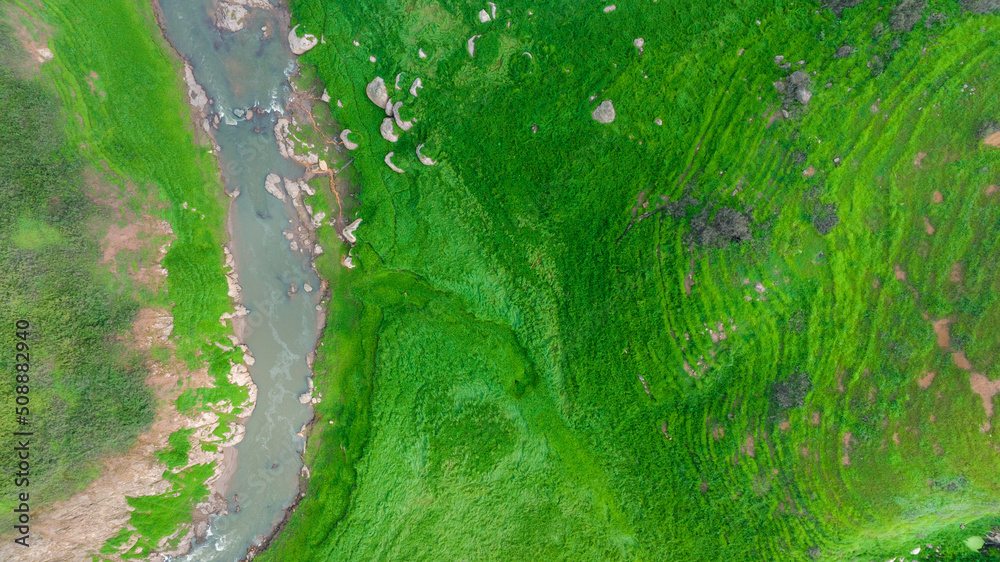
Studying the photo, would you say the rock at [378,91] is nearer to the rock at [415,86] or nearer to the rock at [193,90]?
the rock at [415,86]

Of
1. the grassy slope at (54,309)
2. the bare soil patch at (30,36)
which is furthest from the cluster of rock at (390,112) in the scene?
the bare soil patch at (30,36)

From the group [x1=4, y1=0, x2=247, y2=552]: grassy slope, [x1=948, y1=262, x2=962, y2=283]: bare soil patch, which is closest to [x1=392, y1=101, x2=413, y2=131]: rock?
[x1=4, y1=0, x2=247, y2=552]: grassy slope

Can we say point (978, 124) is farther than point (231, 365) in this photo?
No

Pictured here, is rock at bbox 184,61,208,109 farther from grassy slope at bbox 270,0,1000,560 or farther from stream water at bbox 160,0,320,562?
grassy slope at bbox 270,0,1000,560

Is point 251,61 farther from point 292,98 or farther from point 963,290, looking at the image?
point 963,290

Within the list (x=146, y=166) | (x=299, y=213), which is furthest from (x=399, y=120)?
(x=146, y=166)

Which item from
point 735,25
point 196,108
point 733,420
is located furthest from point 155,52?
point 733,420

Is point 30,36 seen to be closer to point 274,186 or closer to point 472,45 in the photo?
point 274,186
